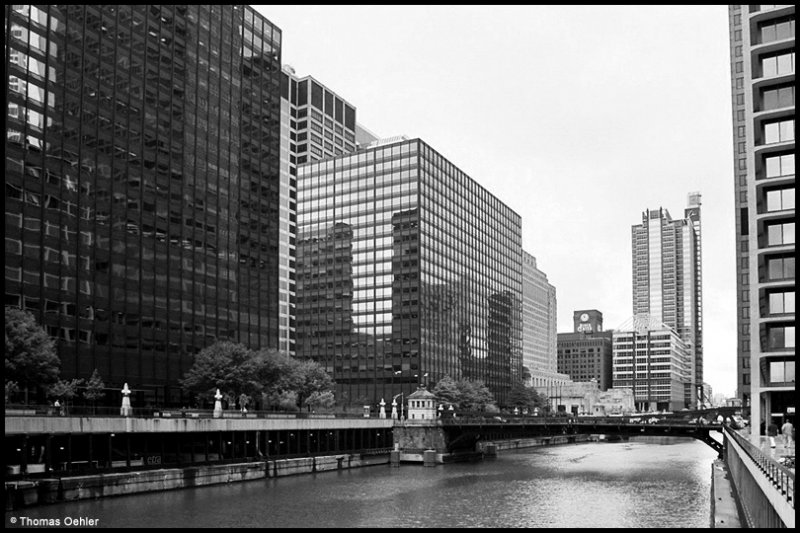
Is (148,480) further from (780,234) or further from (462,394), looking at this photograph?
(462,394)

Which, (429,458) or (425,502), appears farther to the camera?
(429,458)

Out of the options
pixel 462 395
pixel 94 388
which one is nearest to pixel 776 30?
pixel 94 388

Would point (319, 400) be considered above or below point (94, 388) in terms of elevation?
below

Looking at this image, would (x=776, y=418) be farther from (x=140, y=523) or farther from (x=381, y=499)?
(x=140, y=523)

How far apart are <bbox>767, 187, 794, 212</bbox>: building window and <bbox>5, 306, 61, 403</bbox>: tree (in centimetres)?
6942

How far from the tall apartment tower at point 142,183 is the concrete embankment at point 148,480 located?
22.0 metres

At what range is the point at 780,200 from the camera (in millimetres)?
78625

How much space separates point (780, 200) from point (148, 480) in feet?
209

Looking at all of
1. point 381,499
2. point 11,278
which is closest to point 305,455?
point 381,499

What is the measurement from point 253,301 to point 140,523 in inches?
2966

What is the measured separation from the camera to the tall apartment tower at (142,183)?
91.6 meters

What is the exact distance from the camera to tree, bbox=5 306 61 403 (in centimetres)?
7331

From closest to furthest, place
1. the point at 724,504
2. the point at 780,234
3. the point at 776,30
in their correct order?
the point at 724,504
the point at 780,234
the point at 776,30

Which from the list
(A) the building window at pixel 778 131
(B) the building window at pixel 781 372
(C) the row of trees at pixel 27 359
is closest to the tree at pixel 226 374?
(C) the row of trees at pixel 27 359
